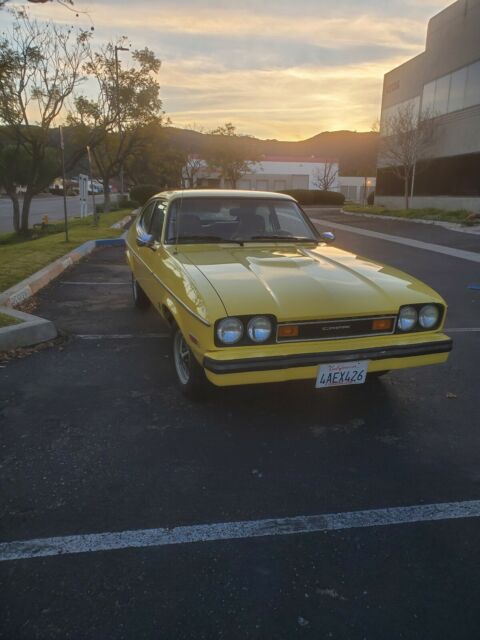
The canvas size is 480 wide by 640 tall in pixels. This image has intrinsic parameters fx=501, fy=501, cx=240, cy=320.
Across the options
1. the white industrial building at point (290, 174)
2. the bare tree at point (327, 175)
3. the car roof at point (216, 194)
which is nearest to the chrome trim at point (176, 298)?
the car roof at point (216, 194)

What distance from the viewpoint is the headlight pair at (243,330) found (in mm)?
3168

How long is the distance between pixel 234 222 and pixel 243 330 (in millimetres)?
1882

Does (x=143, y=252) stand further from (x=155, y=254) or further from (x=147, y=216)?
(x=147, y=216)

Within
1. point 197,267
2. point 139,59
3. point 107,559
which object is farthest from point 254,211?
point 139,59

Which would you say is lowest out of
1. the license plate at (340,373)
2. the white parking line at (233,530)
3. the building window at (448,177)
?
the white parking line at (233,530)

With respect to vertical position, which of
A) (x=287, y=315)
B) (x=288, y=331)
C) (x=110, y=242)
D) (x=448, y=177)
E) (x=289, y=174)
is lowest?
(x=110, y=242)

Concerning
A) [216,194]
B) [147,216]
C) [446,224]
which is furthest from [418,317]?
[446,224]

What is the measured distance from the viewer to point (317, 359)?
323cm

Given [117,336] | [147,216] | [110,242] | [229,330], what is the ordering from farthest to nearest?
[110,242] < [147,216] < [117,336] < [229,330]

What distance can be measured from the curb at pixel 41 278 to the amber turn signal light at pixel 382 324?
449 cm

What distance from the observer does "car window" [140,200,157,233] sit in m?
5.69

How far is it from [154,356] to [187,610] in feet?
10.1

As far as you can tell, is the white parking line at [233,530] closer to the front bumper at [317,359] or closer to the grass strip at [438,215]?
the front bumper at [317,359]

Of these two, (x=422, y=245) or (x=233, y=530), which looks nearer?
(x=233, y=530)
